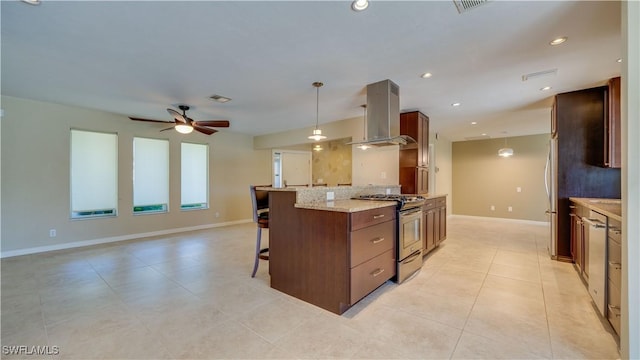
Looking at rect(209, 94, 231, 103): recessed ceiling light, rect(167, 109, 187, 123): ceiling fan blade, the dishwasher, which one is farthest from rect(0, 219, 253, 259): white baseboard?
the dishwasher

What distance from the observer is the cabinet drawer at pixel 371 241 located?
7.48ft

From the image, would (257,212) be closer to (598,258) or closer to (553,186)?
(598,258)

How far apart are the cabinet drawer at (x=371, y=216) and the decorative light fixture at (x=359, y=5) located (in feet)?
5.24

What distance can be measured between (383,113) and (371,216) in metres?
1.51

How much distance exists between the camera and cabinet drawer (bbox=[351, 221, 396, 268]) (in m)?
2.28

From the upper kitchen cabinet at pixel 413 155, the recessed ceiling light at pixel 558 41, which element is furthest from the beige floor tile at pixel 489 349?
the upper kitchen cabinet at pixel 413 155

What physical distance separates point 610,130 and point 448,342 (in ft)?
11.1

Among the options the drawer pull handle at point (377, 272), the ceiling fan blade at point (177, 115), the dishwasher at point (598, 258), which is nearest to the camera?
the dishwasher at point (598, 258)

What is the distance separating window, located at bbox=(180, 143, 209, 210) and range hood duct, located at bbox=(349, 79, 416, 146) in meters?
4.60

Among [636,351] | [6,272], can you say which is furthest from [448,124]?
[6,272]

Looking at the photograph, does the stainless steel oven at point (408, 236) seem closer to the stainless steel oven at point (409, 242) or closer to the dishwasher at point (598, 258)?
the stainless steel oven at point (409, 242)

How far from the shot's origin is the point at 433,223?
406 centimetres

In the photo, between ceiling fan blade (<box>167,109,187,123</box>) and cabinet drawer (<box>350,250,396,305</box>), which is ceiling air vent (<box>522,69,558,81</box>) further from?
ceiling fan blade (<box>167,109,187,123</box>)

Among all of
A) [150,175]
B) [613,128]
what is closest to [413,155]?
[613,128]
